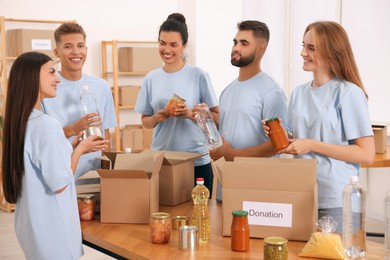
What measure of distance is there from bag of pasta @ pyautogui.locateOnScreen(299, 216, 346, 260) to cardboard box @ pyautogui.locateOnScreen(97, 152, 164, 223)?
0.68 meters

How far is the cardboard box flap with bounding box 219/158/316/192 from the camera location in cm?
192

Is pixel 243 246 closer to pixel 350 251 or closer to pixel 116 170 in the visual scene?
pixel 350 251

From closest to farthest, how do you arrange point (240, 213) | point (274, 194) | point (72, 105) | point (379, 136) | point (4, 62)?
point (240, 213)
point (274, 194)
point (72, 105)
point (379, 136)
point (4, 62)

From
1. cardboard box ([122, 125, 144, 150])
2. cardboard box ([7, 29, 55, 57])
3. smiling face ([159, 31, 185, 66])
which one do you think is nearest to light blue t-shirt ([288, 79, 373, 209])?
smiling face ([159, 31, 185, 66])

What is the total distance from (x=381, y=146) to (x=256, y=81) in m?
1.91

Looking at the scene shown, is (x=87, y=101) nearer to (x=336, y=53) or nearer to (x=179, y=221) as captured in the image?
(x=179, y=221)

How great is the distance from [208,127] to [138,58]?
424 centimetres

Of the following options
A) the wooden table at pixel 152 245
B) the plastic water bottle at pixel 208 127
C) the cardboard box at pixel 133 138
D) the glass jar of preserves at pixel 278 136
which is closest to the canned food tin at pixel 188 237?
the wooden table at pixel 152 245

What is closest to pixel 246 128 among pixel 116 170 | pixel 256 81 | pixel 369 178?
pixel 256 81

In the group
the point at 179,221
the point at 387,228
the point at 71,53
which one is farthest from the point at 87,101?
the point at 387,228

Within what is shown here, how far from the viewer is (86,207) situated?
91.6 inches

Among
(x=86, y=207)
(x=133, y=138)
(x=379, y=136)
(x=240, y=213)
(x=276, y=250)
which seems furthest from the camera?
(x=133, y=138)

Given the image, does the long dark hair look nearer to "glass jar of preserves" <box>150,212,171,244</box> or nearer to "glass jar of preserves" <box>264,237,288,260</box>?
"glass jar of preserves" <box>150,212,171,244</box>

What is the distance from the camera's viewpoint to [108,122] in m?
2.94
